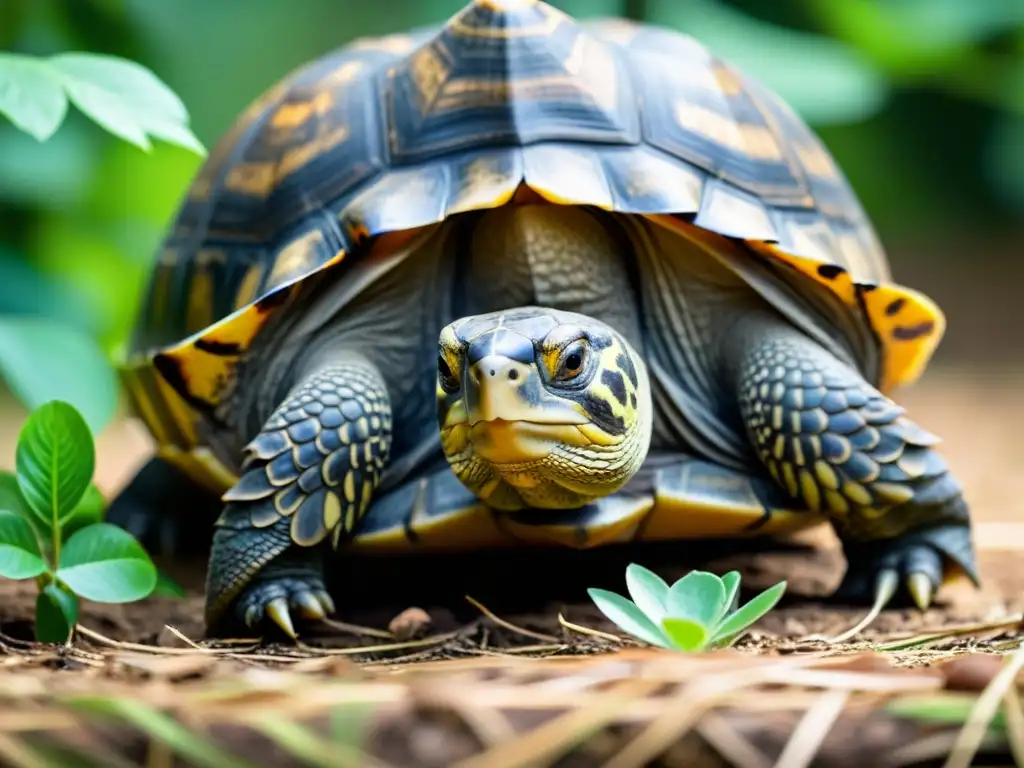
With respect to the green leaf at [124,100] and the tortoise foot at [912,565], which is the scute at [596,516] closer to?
the tortoise foot at [912,565]

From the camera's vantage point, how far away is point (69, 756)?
124 cm

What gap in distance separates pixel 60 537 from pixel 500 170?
3.70 ft

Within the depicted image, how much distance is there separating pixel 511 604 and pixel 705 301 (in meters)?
0.81

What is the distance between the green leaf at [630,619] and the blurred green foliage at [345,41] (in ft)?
10.3

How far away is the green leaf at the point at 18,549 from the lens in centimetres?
202

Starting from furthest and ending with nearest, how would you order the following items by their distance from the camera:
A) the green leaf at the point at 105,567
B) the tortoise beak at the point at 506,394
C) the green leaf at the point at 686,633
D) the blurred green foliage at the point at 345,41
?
the blurred green foliage at the point at 345,41
the green leaf at the point at 105,567
the tortoise beak at the point at 506,394
the green leaf at the point at 686,633

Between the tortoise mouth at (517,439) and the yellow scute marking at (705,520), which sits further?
the yellow scute marking at (705,520)

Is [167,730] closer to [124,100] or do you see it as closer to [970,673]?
[970,673]

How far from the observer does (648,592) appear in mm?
1735

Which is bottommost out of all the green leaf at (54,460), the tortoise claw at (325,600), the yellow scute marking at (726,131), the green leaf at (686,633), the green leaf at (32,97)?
the tortoise claw at (325,600)

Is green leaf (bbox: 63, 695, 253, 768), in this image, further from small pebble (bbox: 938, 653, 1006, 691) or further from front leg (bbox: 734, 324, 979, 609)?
front leg (bbox: 734, 324, 979, 609)

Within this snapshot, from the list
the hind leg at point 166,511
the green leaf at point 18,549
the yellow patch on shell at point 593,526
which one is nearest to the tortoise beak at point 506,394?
the yellow patch on shell at point 593,526

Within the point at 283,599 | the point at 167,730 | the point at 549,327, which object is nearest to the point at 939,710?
the point at 167,730

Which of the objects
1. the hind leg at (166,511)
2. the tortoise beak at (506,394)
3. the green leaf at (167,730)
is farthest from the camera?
the hind leg at (166,511)
